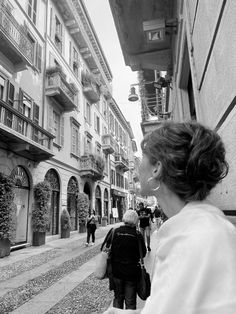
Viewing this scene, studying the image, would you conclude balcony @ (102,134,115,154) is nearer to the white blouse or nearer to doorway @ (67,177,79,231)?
doorway @ (67,177,79,231)

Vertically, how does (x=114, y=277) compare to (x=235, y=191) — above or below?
below

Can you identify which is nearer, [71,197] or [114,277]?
[114,277]

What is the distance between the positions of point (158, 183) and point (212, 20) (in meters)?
1.55

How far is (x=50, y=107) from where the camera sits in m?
16.0

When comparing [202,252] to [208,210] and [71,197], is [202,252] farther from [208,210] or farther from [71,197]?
[71,197]

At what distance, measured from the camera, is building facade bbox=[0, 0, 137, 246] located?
11.6 meters

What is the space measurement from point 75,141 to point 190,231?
19466mm

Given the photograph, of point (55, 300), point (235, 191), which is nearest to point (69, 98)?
point (55, 300)

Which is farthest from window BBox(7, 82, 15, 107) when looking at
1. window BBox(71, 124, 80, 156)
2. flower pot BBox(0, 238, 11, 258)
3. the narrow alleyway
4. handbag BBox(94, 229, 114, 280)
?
handbag BBox(94, 229, 114, 280)

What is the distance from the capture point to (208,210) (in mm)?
789

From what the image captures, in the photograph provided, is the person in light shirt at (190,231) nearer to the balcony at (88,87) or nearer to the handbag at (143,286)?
the handbag at (143,286)

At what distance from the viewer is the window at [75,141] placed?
19281mm

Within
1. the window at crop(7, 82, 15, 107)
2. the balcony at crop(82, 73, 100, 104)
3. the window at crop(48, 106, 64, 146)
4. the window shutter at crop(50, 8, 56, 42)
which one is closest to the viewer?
the window at crop(7, 82, 15, 107)

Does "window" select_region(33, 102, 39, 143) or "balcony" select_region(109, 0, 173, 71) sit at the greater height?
"window" select_region(33, 102, 39, 143)
